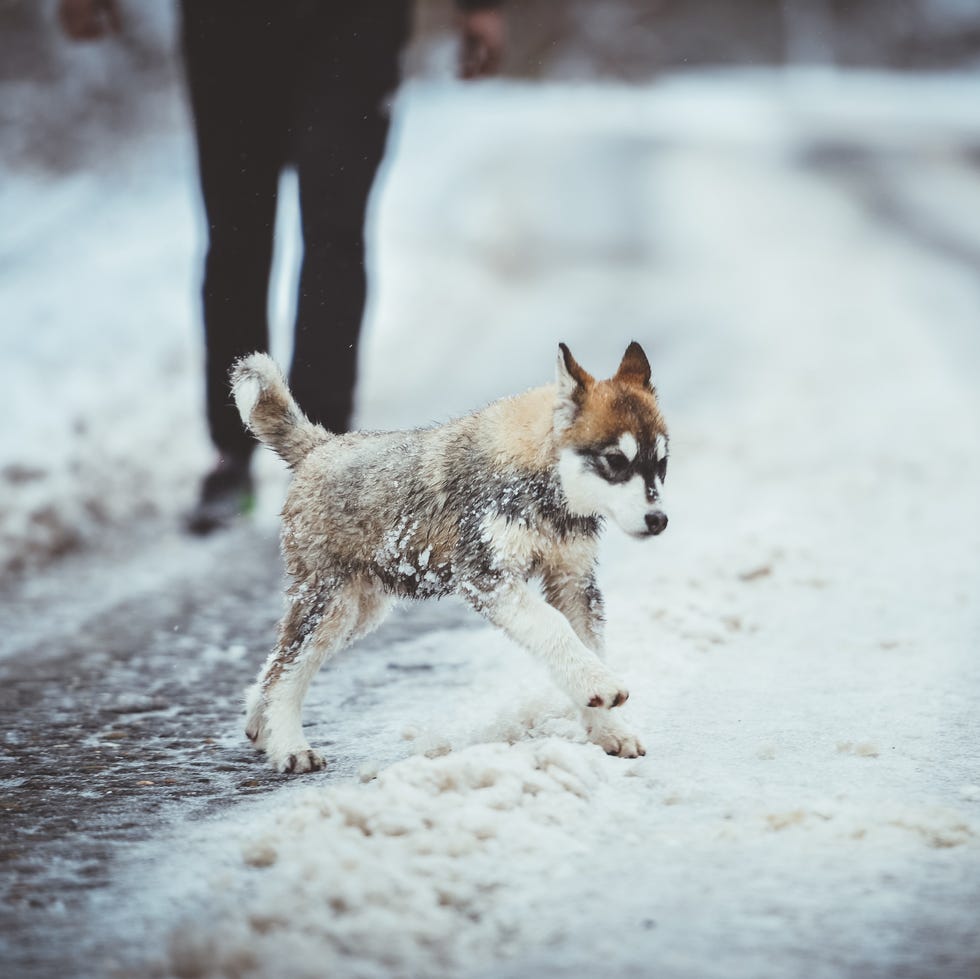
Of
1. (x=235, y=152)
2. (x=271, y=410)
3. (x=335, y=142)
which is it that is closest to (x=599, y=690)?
(x=271, y=410)

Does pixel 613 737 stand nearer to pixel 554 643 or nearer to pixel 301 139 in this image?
pixel 554 643

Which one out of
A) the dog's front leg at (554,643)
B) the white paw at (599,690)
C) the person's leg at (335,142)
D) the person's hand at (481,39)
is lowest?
the white paw at (599,690)

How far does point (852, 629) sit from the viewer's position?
351 centimetres

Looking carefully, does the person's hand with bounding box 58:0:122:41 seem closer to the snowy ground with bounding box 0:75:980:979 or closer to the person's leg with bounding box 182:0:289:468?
the person's leg with bounding box 182:0:289:468

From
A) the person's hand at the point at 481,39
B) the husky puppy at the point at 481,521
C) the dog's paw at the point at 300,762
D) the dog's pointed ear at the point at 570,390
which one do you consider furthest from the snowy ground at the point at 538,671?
the person's hand at the point at 481,39

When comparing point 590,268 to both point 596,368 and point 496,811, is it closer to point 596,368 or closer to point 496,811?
point 596,368

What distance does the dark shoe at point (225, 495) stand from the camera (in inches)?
167

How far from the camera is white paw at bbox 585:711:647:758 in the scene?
8.10ft

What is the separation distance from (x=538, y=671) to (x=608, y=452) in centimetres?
99

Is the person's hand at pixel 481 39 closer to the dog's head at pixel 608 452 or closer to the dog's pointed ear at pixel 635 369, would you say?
the dog's pointed ear at pixel 635 369

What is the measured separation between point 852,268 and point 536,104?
28.9ft

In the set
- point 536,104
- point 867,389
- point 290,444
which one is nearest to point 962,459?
point 867,389

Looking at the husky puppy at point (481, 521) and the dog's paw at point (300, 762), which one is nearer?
the husky puppy at point (481, 521)

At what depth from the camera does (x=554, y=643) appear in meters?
2.39
